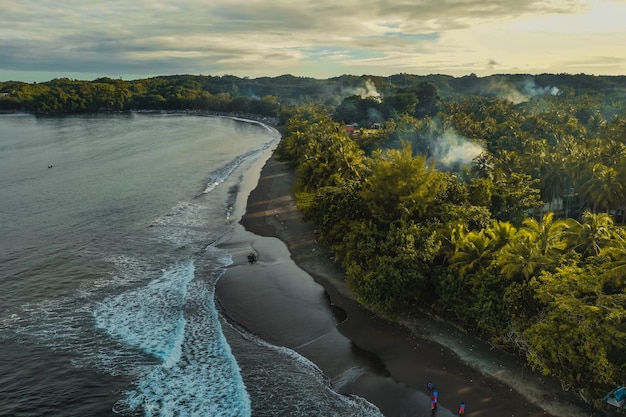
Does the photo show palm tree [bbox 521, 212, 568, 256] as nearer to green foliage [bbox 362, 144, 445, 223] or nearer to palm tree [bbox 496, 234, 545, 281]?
palm tree [bbox 496, 234, 545, 281]

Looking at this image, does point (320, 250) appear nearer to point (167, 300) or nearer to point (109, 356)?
point (167, 300)

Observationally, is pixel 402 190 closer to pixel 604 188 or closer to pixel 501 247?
pixel 501 247

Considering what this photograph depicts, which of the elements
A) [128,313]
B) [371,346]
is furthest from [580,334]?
[128,313]

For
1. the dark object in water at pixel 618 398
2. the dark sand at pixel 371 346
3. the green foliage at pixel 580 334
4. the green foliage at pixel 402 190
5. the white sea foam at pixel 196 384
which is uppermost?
the green foliage at pixel 402 190

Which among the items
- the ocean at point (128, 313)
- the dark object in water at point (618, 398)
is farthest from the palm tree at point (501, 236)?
the ocean at point (128, 313)

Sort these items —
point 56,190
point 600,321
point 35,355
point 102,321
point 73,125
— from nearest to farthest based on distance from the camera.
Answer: point 600,321, point 35,355, point 102,321, point 56,190, point 73,125

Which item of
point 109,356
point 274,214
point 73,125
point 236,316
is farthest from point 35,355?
point 73,125

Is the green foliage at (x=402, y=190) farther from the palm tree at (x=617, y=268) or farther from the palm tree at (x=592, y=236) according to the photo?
the palm tree at (x=617, y=268)
